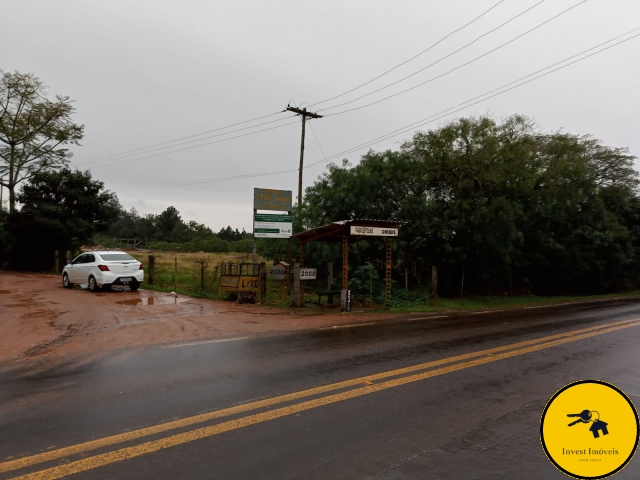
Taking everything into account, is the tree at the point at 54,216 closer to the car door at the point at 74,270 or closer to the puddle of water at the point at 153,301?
the car door at the point at 74,270

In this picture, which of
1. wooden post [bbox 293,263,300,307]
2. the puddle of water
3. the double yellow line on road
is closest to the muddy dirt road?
the puddle of water

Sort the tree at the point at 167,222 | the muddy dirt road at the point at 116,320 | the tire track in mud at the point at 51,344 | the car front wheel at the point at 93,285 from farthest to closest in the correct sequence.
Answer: the tree at the point at 167,222
the car front wheel at the point at 93,285
the muddy dirt road at the point at 116,320
the tire track in mud at the point at 51,344

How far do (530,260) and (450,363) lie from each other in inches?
845

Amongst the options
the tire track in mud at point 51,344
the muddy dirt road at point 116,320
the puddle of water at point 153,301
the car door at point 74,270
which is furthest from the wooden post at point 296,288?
the car door at point 74,270

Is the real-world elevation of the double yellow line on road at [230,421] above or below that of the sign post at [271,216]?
below

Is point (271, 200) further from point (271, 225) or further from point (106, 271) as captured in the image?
point (106, 271)

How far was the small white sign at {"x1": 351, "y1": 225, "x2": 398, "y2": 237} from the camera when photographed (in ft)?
48.7

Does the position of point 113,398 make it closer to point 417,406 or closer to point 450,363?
point 417,406

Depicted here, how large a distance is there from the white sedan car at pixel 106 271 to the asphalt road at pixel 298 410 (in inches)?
430

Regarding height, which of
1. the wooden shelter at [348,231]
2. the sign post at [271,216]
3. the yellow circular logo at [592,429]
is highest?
the sign post at [271,216]

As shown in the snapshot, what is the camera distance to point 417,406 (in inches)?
205

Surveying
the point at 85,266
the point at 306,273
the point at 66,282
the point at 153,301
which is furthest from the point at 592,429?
the point at 66,282

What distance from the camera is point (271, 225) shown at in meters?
18.0

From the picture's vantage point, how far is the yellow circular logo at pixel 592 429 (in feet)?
6.15
